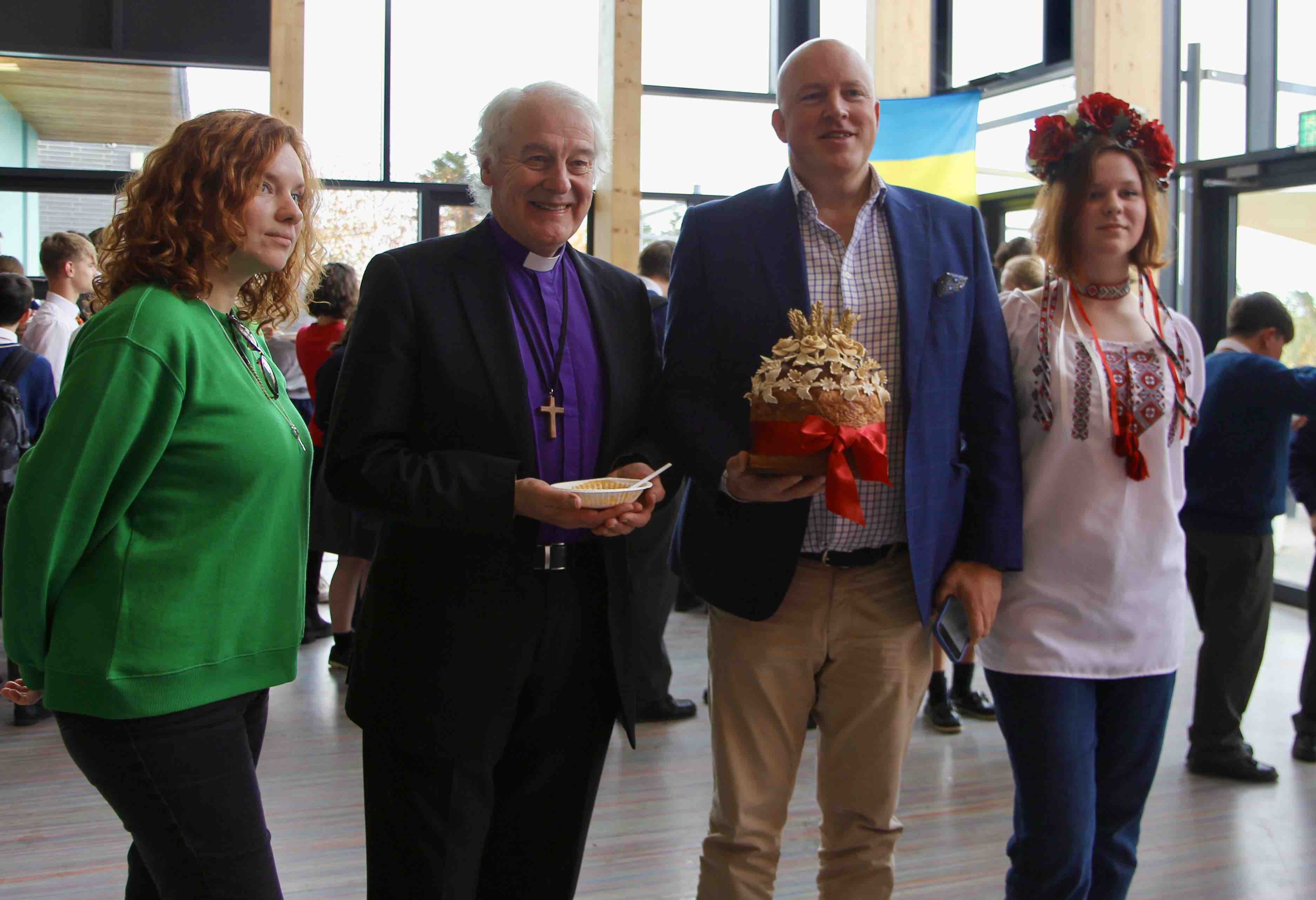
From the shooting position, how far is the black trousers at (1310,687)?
12.5 feet

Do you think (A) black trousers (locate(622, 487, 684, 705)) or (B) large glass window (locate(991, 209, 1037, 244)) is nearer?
(A) black trousers (locate(622, 487, 684, 705))

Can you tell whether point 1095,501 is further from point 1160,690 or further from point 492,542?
point 492,542

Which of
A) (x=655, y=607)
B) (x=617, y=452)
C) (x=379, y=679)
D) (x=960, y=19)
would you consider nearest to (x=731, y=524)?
(x=617, y=452)

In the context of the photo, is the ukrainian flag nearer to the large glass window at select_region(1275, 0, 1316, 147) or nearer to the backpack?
the large glass window at select_region(1275, 0, 1316, 147)

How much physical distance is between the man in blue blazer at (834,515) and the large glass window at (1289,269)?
187 inches

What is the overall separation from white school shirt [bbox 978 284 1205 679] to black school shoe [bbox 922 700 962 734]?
2040 mm

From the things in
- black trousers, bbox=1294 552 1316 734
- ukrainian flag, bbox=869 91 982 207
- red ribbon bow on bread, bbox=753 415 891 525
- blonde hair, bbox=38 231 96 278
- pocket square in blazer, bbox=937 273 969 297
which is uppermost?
ukrainian flag, bbox=869 91 982 207

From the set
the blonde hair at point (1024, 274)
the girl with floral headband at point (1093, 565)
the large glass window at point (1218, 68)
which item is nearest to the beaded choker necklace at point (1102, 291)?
the girl with floral headband at point (1093, 565)

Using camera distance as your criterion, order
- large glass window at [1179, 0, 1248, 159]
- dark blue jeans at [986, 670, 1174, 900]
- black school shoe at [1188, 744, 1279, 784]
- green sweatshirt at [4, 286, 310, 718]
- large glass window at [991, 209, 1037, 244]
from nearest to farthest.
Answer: green sweatshirt at [4, 286, 310, 718], dark blue jeans at [986, 670, 1174, 900], black school shoe at [1188, 744, 1279, 784], large glass window at [1179, 0, 1248, 159], large glass window at [991, 209, 1037, 244]

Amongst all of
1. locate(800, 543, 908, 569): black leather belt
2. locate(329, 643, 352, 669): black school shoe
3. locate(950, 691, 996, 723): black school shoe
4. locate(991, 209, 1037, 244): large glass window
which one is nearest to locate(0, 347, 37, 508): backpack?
locate(329, 643, 352, 669): black school shoe

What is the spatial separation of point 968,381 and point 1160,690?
64 centimetres

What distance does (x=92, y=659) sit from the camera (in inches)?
57.0

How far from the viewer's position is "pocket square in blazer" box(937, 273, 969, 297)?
192 centimetres

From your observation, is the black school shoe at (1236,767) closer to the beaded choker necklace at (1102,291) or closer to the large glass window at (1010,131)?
the beaded choker necklace at (1102,291)
